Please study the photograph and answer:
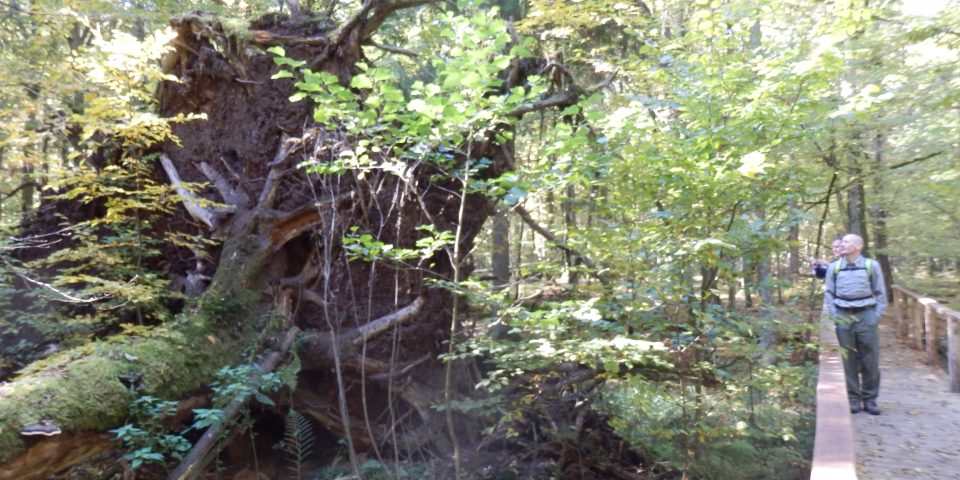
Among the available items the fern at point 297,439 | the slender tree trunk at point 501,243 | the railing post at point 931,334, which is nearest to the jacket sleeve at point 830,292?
the railing post at point 931,334

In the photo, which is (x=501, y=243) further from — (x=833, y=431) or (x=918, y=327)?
→ (x=833, y=431)

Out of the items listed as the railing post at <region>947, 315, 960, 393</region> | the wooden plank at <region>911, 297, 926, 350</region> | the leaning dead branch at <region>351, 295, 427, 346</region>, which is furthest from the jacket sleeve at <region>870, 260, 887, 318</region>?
the wooden plank at <region>911, 297, 926, 350</region>

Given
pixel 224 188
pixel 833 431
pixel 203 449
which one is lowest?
pixel 203 449

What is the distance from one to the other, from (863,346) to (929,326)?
4.52m

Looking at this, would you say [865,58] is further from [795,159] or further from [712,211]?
[712,211]

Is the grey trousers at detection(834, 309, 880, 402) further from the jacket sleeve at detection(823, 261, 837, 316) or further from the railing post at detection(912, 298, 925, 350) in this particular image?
the railing post at detection(912, 298, 925, 350)

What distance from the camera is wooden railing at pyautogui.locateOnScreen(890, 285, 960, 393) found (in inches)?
281

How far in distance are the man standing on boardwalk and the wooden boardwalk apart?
0.39 m

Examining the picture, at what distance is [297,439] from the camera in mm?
6379

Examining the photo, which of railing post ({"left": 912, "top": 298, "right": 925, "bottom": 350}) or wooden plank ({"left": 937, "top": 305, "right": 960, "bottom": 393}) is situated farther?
railing post ({"left": 912, "top": 298, "right": 925, "bottom": 350})

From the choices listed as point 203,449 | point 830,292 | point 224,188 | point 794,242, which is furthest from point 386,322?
point 830,292

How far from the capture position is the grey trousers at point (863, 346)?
5684 millimetres

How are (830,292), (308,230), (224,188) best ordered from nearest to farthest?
(830,292), (308,230), (224,188)

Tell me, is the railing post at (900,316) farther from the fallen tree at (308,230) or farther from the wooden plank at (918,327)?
the fallen tree at (308,230)
